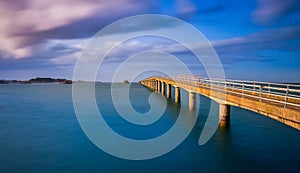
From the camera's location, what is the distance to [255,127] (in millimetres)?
23734

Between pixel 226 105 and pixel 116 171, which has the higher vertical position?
pixel 226 105

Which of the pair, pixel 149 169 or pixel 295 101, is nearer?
pixel 149 169

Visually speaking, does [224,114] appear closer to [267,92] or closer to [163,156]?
[267,92]

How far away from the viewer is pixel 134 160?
1441 centimetres

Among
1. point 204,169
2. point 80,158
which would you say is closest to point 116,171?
point 80,158

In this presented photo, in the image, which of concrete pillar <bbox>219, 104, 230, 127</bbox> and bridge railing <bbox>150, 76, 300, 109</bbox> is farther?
concrete pillar <bbox>219, 104, 230, 127</bbox>

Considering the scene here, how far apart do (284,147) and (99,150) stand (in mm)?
10885

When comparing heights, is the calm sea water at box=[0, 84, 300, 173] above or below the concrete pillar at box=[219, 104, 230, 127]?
below

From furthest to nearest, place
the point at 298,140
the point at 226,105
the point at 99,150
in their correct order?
the point at 226,105 → the point at 298,140 → the point at 99,150

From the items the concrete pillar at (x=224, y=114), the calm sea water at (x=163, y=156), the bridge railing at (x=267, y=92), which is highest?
the bridge railing at (x=267, y=92)

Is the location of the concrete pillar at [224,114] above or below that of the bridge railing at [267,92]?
below

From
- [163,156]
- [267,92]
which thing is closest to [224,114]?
[267,92]

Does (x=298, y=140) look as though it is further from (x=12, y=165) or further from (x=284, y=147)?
(x=12, y=165)

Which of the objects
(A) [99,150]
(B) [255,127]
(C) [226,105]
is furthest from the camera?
(B) [255,127]
